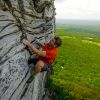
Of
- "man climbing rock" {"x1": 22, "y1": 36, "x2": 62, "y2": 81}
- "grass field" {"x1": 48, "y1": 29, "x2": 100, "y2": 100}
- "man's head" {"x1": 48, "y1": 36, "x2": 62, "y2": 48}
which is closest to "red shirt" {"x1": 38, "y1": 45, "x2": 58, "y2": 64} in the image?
"man climbing rock" {"x1": 22, "y1": 36, "x2": 62, "y2": 81}

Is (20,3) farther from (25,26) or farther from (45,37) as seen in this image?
(45,37)

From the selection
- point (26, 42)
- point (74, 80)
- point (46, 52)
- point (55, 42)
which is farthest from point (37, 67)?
point (74, 80)

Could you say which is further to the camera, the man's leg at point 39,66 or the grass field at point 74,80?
the grass field at point 74,80

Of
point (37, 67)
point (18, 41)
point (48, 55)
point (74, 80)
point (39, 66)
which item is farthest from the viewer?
→ point (74, 80)

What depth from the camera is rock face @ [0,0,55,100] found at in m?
14.7

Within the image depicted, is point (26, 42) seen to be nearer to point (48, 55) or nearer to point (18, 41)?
point (18, 41)

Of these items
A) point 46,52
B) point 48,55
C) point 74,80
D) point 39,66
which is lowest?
point 74,80

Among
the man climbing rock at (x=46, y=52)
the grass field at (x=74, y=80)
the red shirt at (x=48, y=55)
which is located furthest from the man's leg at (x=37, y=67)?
the grass field at (x=74, y=80)

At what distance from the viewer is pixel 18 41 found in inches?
635

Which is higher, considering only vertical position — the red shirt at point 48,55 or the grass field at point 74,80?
the red shirt at point 48,55

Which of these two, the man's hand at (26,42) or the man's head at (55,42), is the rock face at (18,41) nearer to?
the man's hand at (26,42)

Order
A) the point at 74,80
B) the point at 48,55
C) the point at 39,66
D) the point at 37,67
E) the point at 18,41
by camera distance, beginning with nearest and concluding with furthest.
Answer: the point at 18,41
the point at 48,55
the point at 39,66
the point at 37,67
the point at 74,80

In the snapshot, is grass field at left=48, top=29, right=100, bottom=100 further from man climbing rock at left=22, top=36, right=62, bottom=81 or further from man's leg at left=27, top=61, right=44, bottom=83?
man climbing rock at left=22, top=36, right=62, bottom=81

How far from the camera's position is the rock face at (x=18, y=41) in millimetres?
14685
